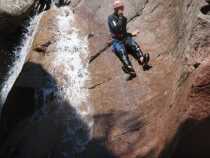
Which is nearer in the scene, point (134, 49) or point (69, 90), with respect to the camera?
point (134, 49)

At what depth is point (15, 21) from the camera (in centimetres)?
1478

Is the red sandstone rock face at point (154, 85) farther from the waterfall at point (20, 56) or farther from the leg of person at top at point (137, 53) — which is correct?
the waterfall at point (20, 56)

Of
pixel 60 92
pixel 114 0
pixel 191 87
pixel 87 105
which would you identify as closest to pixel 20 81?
pixel 60 92

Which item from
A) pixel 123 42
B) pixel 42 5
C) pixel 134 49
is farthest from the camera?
pixel 42 5

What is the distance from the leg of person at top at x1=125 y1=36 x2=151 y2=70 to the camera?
44.4 ft

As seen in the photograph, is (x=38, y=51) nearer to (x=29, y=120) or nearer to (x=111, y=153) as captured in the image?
(x=29, y=120)

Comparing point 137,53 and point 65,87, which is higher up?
point 137,53

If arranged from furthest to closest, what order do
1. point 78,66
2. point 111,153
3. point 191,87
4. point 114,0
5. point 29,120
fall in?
point 114,0
point 78,66
point 29,120
point 111,153
point 191,87

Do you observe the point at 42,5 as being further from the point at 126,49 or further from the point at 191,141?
the point at 191,141

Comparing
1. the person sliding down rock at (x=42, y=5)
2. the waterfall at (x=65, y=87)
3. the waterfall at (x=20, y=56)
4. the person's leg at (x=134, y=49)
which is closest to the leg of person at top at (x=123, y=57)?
the person's leg at (x=134, y=49)

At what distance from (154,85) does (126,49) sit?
5.65 ft

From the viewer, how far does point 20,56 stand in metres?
16.0

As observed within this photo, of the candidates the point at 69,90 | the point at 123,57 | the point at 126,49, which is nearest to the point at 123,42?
the point at 126,49

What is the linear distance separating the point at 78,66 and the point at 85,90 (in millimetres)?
1188
